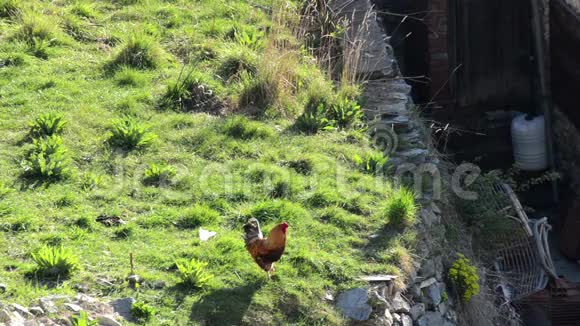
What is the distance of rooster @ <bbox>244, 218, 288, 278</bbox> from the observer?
6188mm

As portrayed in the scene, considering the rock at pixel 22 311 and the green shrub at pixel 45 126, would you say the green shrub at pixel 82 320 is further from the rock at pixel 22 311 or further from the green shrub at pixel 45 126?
the green shrub at pixel 45 126

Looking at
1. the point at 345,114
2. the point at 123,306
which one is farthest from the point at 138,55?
the point at 123,306

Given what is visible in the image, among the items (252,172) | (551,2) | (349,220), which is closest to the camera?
(349,220)

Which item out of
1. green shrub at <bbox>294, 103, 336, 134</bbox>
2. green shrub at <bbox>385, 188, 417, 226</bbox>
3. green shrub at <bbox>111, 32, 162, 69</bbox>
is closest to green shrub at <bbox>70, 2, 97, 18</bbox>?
green shrub at <bbox>111, 32, 162, 69</bbox>

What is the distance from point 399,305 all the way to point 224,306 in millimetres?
1451

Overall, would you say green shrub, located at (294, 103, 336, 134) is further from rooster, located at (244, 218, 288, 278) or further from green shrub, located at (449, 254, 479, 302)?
rooster, located at (244, 218, 288, 278)

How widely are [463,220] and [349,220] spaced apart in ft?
5.66

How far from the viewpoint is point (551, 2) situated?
11.2 meters

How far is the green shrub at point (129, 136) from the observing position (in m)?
7.87

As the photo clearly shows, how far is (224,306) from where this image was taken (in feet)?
20.0

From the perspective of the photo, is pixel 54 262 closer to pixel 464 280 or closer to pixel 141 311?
pixel 141 311

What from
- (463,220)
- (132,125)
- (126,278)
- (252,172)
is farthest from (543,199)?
(126,278)

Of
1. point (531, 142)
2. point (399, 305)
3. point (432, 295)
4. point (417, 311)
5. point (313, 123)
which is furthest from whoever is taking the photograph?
point (531, 142)

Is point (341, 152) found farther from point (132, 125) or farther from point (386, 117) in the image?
point (132, 125)
